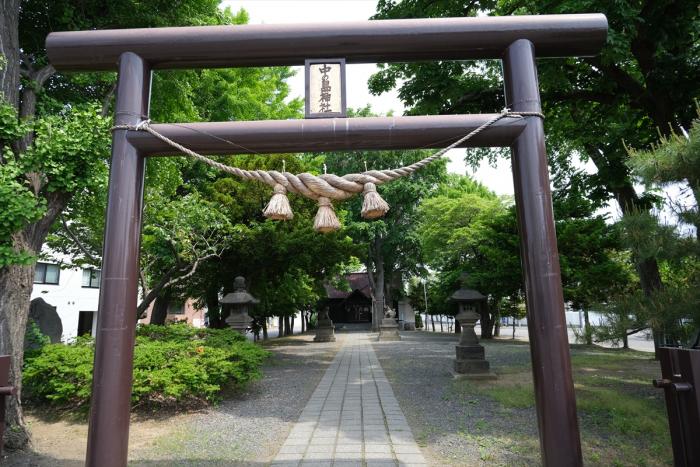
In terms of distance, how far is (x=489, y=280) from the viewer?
1789cm

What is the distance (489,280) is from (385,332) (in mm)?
7980

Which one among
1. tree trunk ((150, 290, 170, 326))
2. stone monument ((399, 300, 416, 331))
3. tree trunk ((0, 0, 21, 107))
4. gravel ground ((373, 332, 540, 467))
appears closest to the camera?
gravel ground ((373, 332, 540, 467))

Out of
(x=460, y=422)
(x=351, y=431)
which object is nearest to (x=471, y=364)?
(x=460, y=422)

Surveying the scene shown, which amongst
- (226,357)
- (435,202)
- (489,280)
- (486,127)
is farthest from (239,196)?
(435,202)

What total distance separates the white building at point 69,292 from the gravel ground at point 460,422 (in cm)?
1869

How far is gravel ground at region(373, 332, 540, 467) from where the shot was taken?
509 cm

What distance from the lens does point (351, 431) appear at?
19.6ft

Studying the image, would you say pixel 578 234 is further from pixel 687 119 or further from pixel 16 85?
pixel 16 85

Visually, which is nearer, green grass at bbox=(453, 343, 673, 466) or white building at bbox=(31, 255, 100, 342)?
green grass at bbox=(453, 343, 673, 466)

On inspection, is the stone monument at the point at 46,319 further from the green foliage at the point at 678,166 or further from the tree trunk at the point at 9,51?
the green foliage at the point at 678,166

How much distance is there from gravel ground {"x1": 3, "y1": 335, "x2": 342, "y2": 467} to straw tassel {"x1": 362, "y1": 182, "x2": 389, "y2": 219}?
11.2 feet

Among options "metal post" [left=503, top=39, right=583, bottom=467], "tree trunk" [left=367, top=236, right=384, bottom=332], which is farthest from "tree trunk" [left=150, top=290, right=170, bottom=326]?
"tree trunk" [left=367, top=236, right=384, bottom=332]

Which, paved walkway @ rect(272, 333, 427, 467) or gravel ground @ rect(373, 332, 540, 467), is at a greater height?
paved walkway @ rect(272, 333, 427, 467)

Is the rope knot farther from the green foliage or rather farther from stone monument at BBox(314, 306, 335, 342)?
stone monument at BBox(314, 306, 335, 342)
